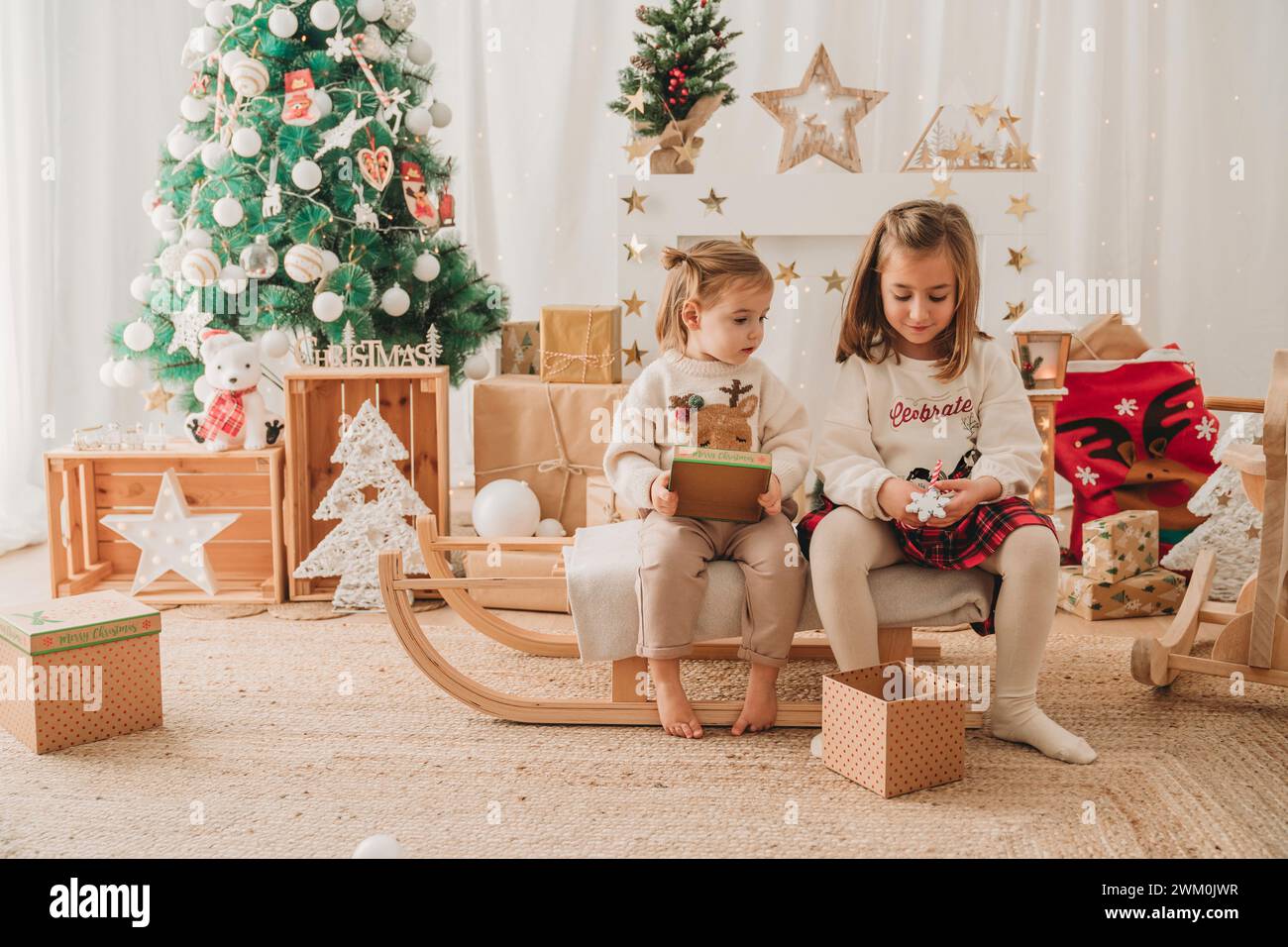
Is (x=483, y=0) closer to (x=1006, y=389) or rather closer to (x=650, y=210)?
(x=650, y=210)

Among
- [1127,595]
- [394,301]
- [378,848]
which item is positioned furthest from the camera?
[394,301]

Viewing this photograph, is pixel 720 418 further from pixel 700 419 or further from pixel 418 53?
pixel 418 53

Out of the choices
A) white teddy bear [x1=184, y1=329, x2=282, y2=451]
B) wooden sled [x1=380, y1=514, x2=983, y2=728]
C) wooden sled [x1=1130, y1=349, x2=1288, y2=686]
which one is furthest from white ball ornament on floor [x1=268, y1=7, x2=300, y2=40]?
wooden sled [x1=1130, y1=349, x2=1288, y2=686]

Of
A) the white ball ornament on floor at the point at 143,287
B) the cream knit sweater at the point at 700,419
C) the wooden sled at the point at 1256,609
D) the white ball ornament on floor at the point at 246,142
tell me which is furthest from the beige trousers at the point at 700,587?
the white ball ornament on floor at the point at 143,287

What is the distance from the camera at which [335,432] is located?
9.48 ft

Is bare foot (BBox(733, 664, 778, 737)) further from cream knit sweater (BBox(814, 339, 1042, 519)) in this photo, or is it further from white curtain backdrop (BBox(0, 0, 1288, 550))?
white curtain backdrop (BBox(0, 0, 1288, 550))

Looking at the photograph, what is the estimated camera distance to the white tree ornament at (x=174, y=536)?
2.73 metres

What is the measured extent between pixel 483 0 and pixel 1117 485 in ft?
8.04

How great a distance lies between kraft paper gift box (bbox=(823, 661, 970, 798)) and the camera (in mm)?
1693

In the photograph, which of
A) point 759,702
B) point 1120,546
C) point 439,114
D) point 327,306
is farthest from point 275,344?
point 1120,546

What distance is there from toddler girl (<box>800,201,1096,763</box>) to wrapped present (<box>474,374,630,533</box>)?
948mm

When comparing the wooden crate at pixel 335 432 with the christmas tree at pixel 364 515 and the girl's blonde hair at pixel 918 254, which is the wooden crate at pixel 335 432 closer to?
the christmas tree at pixel 364 515

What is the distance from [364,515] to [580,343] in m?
0.67
